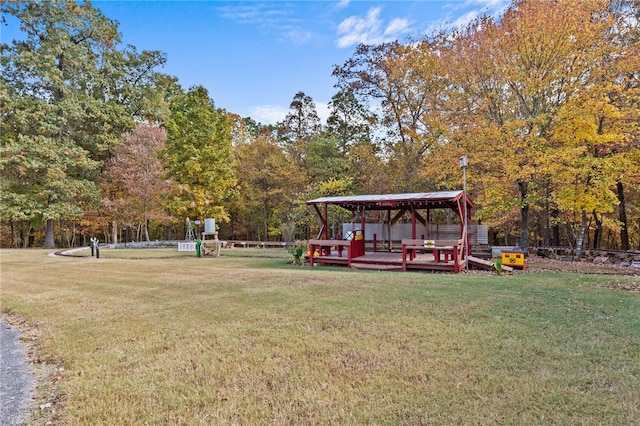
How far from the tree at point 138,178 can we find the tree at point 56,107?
1.25 m

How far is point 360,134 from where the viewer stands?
2294cm

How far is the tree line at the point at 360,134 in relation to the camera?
1149cm

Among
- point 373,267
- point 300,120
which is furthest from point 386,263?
point 300,120

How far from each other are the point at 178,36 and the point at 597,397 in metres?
15.4

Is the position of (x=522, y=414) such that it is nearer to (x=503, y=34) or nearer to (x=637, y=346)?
(x=637, y=346)

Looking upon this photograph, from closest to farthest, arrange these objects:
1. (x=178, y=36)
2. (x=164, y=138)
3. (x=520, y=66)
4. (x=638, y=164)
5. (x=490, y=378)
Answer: (x=490, y=378), (x=638, y=164), (x=520, y=66), (x=178, y=36), (x=164, y=138)

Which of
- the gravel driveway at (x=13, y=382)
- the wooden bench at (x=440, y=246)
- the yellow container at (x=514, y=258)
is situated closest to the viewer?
the gravel driveway at (x=13, y=382)

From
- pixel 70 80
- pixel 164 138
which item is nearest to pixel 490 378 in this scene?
pixel 164 138

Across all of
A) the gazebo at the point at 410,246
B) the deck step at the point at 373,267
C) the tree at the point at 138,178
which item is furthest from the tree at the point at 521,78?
the tree at the point at 138,178

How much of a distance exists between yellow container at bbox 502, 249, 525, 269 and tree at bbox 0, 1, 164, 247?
76.3 feet

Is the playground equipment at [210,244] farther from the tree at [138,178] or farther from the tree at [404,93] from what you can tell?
the tree at [404,93]

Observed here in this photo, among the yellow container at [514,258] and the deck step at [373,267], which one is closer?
the yellow container at [514,258]

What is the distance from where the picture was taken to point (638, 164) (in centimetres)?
1096

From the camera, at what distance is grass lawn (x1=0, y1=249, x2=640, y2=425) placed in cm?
250
